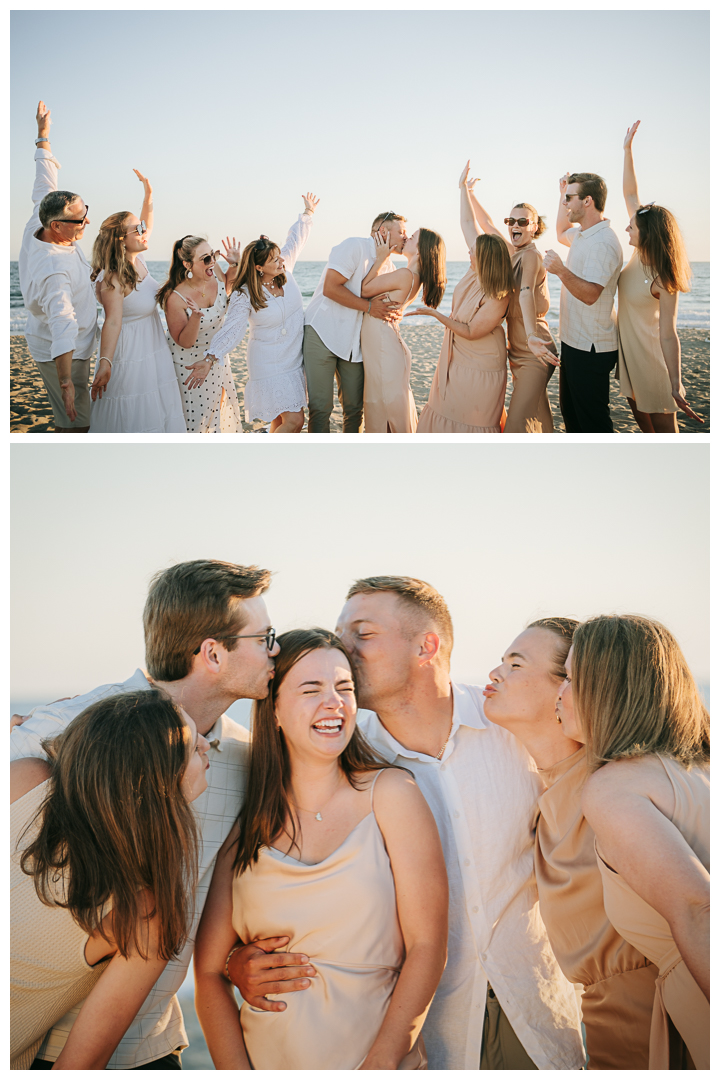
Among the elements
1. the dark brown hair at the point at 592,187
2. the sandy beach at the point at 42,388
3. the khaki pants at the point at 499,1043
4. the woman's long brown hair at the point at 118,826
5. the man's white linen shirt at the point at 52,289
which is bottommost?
the khaki pants at the point at 499,1043

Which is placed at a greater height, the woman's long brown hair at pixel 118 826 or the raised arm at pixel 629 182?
the raised arm at pixel 629 182

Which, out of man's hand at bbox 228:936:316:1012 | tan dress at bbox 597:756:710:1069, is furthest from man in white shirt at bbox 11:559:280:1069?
tan dress at bbox 597:756:710:1069

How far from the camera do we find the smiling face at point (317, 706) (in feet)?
8.56

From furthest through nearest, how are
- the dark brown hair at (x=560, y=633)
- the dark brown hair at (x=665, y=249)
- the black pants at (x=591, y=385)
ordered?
the black pants at (x=591, y=385) < the dark brown hair at (x=665, y=249) < the dark brown hair at (x=560, y=633)

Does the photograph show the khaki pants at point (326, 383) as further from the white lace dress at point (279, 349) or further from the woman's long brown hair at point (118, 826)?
the woman's long brown hair at point (118, 826)

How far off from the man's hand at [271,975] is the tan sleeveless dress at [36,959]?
1.42ft

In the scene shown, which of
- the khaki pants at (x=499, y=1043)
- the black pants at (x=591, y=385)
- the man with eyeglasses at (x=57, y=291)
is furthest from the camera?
the black pants at (x=591, y=385)

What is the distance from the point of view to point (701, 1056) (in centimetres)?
270

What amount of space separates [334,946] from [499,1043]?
74 centimetres

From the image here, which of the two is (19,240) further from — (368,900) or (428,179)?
(368,900)

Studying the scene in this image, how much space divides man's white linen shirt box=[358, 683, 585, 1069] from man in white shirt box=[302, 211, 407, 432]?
2.05m

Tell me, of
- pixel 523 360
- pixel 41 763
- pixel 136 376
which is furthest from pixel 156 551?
pixel 523 360

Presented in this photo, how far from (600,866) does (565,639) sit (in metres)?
0.78

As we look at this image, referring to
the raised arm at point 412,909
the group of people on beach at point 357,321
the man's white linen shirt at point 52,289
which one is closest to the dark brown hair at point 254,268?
the group of people on beach at point 357,321
